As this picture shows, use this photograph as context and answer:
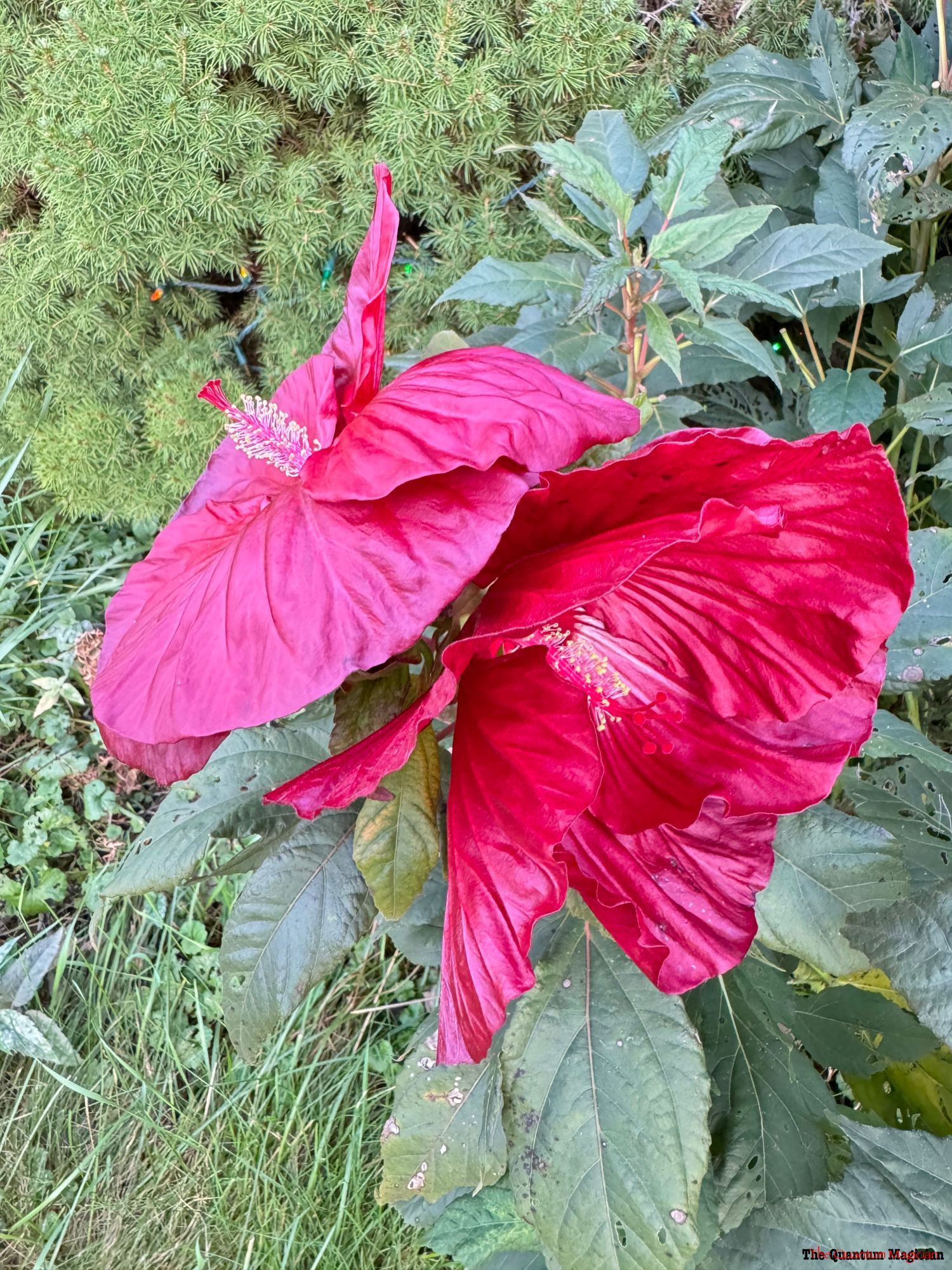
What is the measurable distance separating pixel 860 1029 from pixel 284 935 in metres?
0.58

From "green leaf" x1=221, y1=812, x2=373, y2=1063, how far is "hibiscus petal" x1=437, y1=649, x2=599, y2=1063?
22 cm

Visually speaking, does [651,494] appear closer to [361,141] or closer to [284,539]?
[284,539]

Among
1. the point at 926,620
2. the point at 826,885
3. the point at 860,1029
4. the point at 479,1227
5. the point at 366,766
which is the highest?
the point at 366,766

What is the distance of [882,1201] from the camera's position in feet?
2.36

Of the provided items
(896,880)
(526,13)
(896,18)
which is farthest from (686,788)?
(896,18)

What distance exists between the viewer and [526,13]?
3.73 ft

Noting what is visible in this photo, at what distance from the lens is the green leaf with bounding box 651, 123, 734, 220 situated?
785mm

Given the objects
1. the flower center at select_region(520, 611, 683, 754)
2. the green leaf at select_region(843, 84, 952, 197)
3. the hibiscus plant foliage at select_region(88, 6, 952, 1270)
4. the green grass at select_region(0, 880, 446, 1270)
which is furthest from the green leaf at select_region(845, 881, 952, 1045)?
the green grass at select_region(0, 880, 446, 1270)

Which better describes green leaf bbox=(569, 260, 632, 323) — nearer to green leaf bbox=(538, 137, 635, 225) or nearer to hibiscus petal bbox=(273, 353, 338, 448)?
green leaf bbox=(538, 137, 635, 225)

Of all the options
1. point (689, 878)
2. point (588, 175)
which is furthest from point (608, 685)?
point (588, 175)

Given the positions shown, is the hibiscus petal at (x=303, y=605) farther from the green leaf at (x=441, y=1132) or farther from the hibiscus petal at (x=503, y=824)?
the green leaf at (x=441, y=1132)

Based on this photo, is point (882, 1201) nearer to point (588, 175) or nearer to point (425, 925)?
point (425, 925)

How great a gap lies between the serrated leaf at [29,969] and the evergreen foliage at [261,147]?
984 millimetres

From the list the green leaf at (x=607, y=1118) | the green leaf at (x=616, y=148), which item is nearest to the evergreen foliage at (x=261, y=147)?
the green leaf at (x=616, y=148)
